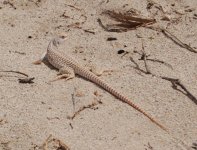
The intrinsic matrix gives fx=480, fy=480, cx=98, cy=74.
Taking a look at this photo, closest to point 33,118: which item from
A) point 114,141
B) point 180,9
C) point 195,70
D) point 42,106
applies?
point 42,106

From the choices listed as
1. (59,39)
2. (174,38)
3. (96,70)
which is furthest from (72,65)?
(174,38)

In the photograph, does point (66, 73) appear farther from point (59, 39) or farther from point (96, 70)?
point (59, 39)

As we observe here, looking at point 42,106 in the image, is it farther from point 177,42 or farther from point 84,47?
point 177,42

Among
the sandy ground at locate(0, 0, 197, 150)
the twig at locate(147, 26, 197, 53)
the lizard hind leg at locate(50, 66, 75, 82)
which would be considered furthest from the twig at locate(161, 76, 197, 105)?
the lizard hind leg at locate(50, 66, 75, 82)

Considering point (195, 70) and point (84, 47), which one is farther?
point (84, 47)

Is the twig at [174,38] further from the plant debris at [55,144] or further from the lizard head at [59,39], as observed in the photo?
the plant debris at [55,144]

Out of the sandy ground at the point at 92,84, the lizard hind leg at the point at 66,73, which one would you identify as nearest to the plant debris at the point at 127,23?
the sandy ground at the point at 92,84

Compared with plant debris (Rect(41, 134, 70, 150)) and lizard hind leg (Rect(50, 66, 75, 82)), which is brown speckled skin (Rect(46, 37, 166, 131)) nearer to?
lizard hind leg (Rect(50, 66, 75, 82))

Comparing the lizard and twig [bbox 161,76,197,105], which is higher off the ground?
twig [bbox 161,76,197,105]
